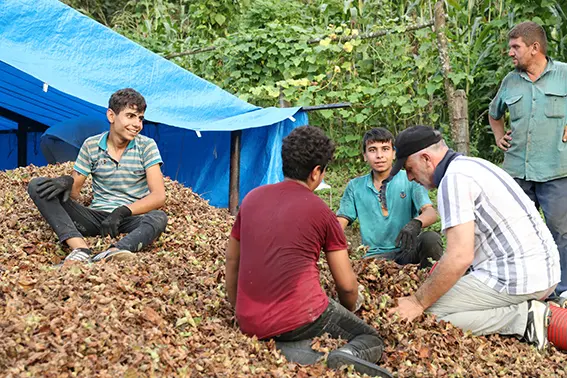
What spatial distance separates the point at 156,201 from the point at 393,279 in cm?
171

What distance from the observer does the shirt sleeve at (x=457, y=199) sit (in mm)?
3299

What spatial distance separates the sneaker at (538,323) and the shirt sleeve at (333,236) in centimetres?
117

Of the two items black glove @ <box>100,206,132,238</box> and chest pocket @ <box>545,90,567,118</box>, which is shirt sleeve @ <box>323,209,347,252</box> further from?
chest pocket @ <box>545,90,567,118</box>

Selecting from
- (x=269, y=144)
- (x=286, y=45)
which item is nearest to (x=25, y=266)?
(x=269, y=144)

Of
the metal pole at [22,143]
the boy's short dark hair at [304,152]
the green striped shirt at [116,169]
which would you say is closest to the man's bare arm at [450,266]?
the boy's short dark hair at [304,152]

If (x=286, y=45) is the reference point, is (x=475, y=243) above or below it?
below

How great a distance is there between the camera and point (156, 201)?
456cm

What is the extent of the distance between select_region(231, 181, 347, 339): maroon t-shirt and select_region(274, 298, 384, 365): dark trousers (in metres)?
0.05

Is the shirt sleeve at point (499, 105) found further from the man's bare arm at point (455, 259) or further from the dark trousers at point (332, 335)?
the dark trousers at point (332, 335)

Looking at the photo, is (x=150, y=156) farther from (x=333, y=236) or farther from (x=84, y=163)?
(x=333, y=236)

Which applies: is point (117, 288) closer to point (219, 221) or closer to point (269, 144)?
point (219, 221)

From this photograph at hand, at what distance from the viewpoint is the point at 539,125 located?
4.70 metres

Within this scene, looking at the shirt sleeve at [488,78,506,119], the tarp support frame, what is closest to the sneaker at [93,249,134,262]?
the shirt sleeve at [488,78,506,119]

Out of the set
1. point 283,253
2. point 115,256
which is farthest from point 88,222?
point 283,253
